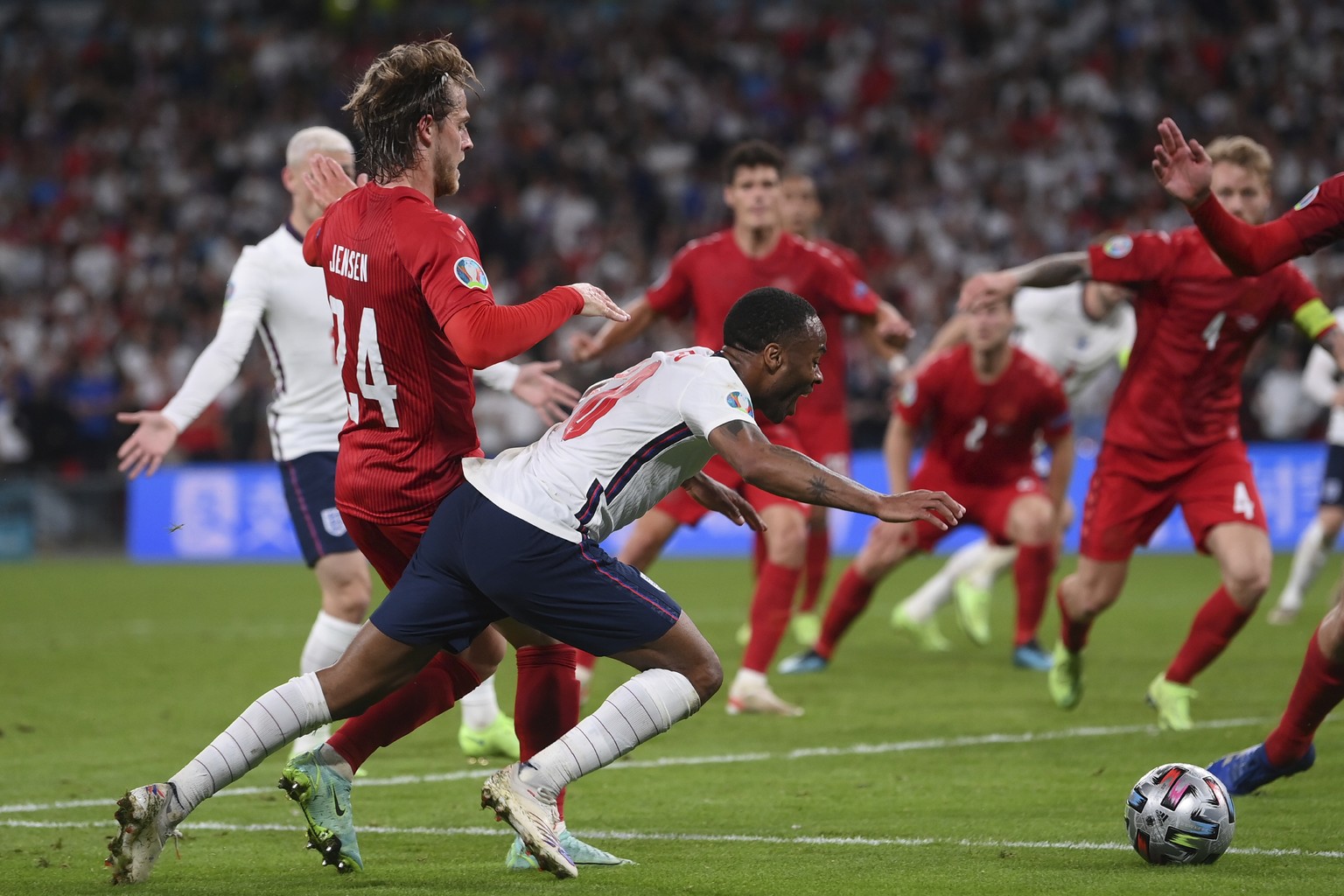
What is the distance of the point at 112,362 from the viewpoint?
70.0 feet

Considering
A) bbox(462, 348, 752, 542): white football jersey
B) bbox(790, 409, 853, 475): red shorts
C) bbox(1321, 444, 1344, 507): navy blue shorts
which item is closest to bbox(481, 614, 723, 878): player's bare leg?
bbox(462, 348, 752, 542): white football jersey

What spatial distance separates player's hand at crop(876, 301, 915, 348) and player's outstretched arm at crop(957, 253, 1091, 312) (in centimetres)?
124

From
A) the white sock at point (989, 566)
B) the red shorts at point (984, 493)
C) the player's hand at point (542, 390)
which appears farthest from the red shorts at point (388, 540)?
the white sock at point (989, 566)

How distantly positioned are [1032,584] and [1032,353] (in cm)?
226

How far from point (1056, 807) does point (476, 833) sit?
2.00 metres

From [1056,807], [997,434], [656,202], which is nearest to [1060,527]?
[997,434]

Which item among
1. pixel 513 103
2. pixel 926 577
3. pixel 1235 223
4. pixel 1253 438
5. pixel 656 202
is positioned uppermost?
pixel 513 103

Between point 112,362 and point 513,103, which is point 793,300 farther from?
point 513,103

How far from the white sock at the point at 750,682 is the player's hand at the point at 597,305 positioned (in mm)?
3939

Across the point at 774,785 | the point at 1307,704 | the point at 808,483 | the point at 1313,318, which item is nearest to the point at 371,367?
the point at 808,483

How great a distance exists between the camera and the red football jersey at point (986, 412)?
32.5 feet

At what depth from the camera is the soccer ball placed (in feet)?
16.2

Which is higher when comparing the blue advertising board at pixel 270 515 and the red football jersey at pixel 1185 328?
the red football jersey at pixel 1185 328

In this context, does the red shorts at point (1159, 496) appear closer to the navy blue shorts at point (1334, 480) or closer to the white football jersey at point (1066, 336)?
the white football jersey at point (1066, 336)
